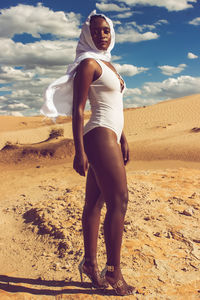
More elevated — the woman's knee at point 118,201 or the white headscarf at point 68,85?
the white headscarf at point 68,85

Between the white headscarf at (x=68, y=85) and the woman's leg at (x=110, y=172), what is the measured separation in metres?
0.31

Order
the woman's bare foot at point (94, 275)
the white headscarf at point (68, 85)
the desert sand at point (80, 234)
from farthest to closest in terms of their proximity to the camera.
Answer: the desert sand at point (80, 234), the woman's bare foot at point (94, 275), the white headscarf at point (68, 85)

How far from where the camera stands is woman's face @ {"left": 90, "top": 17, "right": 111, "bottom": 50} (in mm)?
2199

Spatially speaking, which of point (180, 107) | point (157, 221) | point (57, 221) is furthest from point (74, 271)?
point (180, 107)

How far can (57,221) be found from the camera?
12.8ft

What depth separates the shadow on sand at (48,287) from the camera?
8.34 feet

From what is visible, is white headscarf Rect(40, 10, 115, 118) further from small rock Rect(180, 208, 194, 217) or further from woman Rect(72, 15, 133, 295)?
small rock Rect(180, 208, 194, 217)

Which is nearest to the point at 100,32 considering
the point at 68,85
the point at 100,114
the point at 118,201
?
the point at 68,85

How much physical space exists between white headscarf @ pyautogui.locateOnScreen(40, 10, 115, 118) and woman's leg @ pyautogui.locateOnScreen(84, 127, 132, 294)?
31 cm

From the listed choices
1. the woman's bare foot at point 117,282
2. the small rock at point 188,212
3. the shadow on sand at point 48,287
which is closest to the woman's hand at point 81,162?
the woman's bare foot at point 117,282

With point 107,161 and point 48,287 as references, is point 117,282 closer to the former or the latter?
point 48,287

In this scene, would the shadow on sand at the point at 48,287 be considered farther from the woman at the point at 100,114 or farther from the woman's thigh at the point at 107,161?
the woman's thigh at the point at 107,161

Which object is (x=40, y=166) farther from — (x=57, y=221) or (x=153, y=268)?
(x=153, y=268)

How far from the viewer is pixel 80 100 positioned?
209 centimetres
